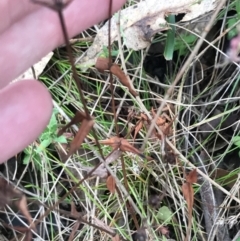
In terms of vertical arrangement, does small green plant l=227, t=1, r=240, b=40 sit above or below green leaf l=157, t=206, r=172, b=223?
above

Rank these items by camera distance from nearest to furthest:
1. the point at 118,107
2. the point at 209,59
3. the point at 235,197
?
the point at 235,197, the point at 118,107, the point at 209,59

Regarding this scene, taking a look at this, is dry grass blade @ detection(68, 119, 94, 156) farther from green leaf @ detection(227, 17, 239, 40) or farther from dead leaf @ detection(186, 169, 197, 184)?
green leaf @ detection(227, 17, 239, 40)

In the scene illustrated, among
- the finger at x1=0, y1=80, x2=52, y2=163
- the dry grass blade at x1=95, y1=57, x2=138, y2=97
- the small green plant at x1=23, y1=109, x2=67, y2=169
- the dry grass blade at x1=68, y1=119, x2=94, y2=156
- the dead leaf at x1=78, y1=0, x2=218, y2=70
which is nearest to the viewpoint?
the dry grass blade at x1=68, y1=119, x2=94, y2=156

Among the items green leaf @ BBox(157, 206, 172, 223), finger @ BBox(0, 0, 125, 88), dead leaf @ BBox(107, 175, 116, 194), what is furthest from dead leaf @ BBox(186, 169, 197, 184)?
finger @ BBox(0, 0, 125, 88)

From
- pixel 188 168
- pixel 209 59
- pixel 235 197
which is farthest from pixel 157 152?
pixel 209 59

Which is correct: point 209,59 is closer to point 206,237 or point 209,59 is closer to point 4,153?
point 206,237

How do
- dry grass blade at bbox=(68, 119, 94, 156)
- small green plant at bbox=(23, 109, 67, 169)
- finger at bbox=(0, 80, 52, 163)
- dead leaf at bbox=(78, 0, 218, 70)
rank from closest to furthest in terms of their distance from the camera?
dry grass blade at bbox=(68, 119, 94, 156)
finger at bbox=(0, 80, 52, 163)
small green plant at bbox=(23, 109, 67, 169)
dead leaf at bbox=(78, 0, 218, 70)

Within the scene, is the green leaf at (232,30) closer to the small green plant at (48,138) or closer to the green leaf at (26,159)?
the small green plant at (48,138)

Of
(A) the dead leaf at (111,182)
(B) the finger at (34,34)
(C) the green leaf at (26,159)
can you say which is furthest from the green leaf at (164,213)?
(B) the finger at (34,34)
